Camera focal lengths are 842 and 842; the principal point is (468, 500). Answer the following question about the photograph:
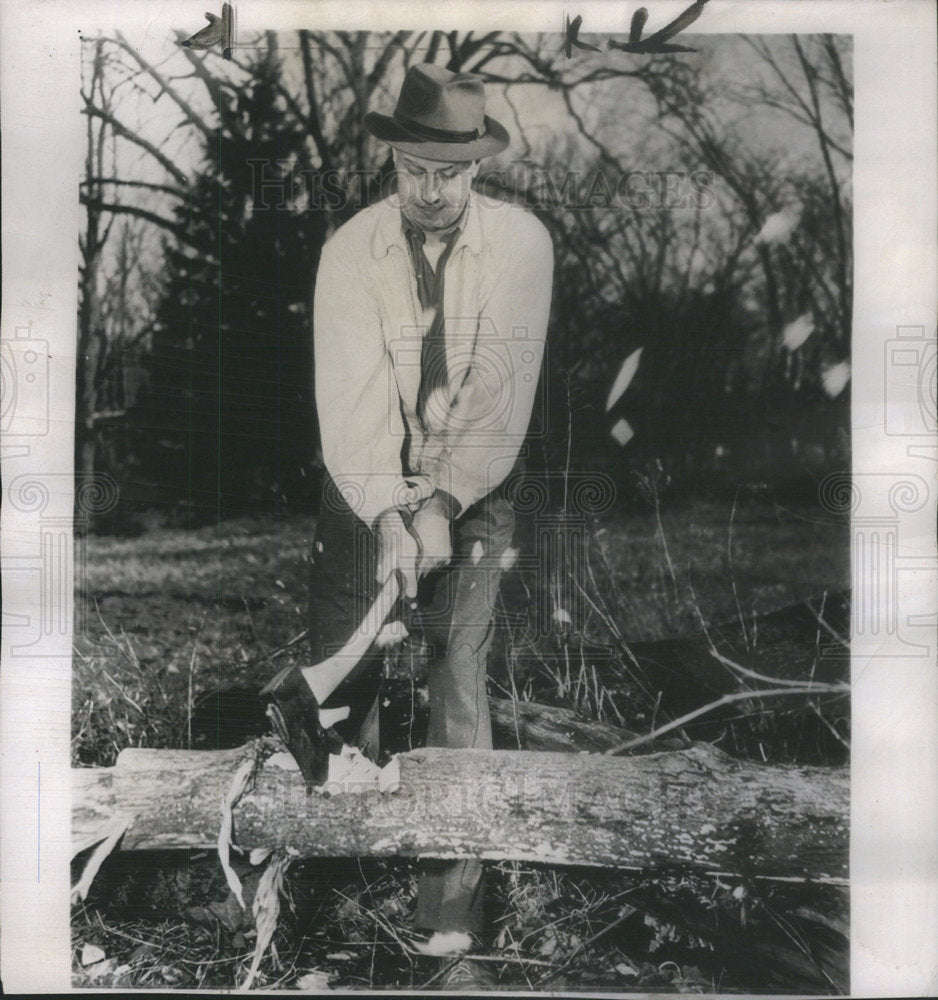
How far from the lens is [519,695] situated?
73.1 inches

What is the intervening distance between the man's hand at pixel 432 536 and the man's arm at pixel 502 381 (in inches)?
1.5

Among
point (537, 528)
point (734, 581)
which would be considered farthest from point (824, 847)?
point (537, 528)

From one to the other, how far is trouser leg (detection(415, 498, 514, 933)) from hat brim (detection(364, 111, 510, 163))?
2.51 ft

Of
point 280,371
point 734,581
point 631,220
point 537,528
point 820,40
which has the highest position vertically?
point 820,40

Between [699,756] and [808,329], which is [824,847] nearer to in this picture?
[699,756]

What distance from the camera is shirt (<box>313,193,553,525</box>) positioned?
1.86 m

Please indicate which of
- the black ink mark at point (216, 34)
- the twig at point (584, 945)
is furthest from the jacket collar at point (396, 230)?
the twig at point (584, 945)

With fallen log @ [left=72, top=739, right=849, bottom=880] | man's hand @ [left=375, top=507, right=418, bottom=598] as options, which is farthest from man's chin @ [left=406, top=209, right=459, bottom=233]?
fallen log @ [left=72, top=739, right=849, bottom=880]

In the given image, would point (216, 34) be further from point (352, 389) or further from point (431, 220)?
point (352, 389)

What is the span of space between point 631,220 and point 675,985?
1.68 meters

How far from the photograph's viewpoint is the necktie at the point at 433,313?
1.86 m

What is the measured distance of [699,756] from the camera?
1849 millimetres
